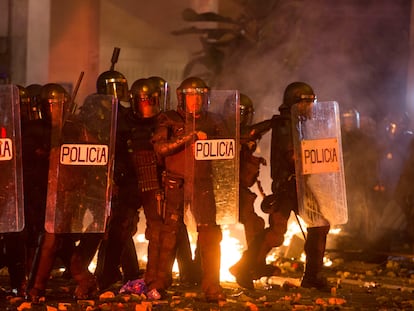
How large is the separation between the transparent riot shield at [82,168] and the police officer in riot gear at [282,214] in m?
1.69

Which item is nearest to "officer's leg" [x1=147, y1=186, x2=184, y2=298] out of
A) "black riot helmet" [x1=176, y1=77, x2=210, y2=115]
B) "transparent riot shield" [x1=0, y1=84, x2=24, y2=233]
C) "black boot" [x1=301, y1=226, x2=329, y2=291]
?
"black riot helmet" [x1=176, y1=77, x2=210, y2=115]

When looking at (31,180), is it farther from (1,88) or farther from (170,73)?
(170,73)

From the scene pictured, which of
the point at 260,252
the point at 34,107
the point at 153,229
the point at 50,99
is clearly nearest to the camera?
the point at 50,99

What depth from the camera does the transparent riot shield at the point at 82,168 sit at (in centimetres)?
781

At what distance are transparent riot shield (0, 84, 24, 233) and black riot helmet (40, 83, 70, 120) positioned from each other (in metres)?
0.43

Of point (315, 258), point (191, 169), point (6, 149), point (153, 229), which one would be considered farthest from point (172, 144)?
point (315, 258)

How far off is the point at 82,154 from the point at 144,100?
3.14 feet

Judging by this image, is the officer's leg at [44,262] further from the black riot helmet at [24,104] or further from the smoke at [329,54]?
the smoke at [329,54]

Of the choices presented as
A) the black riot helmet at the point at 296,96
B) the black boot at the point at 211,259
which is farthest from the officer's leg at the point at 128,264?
the black riot helmet at the point at 296,96

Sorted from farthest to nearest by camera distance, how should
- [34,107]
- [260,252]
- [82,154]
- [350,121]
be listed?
[350,121] → [260,252] → [34,107] → [82,154]

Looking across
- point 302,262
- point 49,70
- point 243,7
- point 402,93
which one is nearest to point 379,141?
point 302,262

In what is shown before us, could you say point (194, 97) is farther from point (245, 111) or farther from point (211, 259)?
point (211, 259)

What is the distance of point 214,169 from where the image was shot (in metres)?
7.91

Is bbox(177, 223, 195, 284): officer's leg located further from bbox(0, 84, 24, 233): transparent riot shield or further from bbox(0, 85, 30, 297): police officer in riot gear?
bbox(0, 84, 24, 233): transparent riot shield
